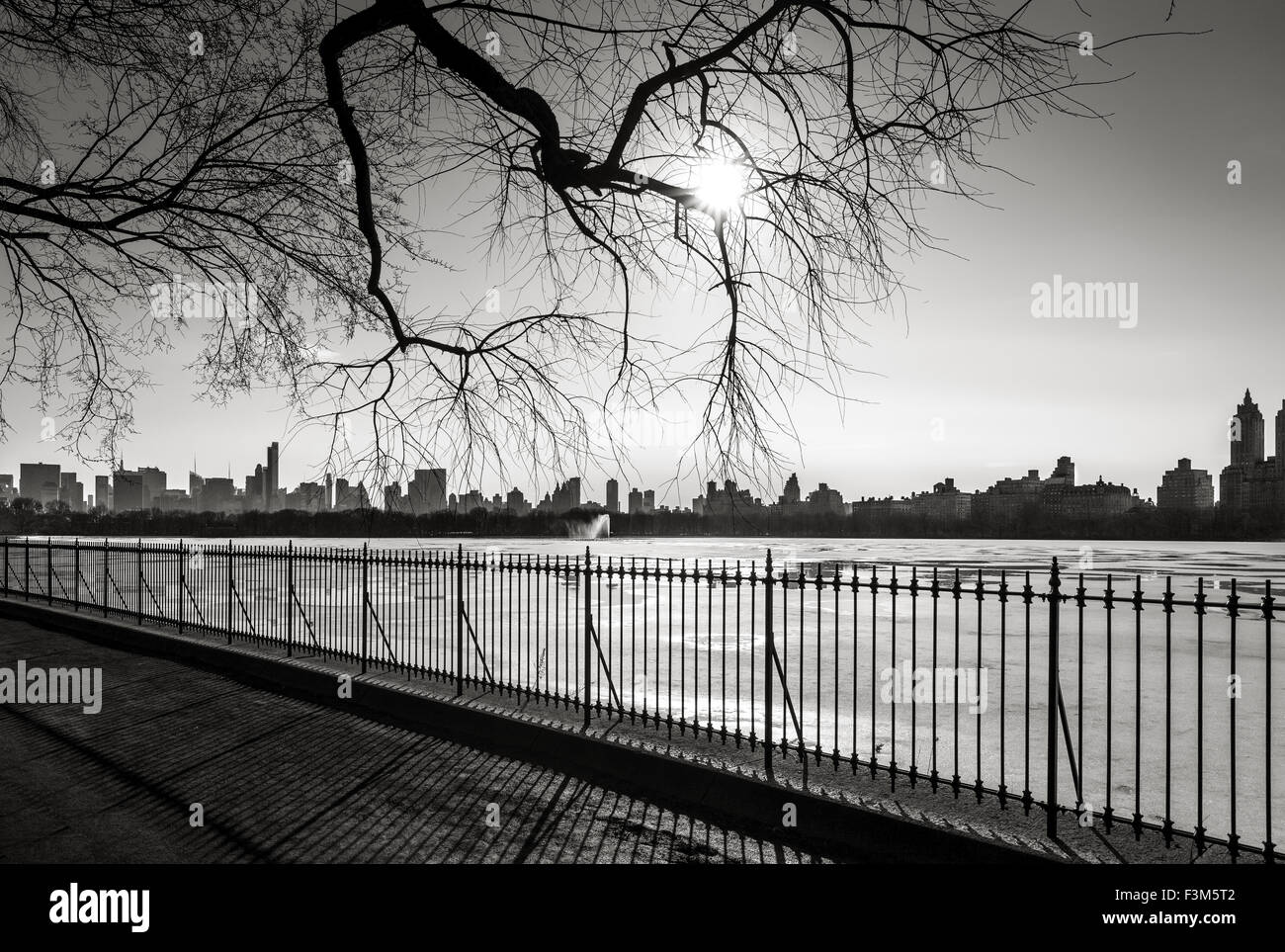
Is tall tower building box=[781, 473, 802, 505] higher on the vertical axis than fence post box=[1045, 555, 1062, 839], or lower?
higher

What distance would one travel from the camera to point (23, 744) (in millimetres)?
8383

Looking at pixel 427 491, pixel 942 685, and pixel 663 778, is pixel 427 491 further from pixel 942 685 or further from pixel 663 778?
pixel 942 685

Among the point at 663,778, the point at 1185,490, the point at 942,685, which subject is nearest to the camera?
the point at 663,778

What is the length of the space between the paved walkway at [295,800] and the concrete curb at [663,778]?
28 centimetres

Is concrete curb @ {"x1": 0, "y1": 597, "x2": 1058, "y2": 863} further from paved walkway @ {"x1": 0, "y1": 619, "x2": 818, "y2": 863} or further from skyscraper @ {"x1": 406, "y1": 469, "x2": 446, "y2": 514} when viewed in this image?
skyscraper @ {"x1": 406, "y1": 469, "x2": 446, "y2": 514}

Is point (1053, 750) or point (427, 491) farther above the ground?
point (427, 491)

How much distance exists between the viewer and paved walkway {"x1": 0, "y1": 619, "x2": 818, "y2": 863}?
554cm

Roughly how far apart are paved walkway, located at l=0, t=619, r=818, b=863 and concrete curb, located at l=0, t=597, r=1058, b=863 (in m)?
0.28

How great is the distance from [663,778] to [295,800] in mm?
3038

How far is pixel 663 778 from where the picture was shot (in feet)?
22.8

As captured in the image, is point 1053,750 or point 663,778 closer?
point 1053,750

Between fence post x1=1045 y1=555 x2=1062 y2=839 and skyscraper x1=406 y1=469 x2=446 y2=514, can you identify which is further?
skyscraper x1=406 y1=469 x2=446 y2=514

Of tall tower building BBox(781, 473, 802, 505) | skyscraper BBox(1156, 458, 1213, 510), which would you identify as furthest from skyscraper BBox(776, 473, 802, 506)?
skyscraper BBox(1156, 458, 1213, 510)

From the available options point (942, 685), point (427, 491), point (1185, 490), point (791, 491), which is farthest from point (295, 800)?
point (1185, 490)
